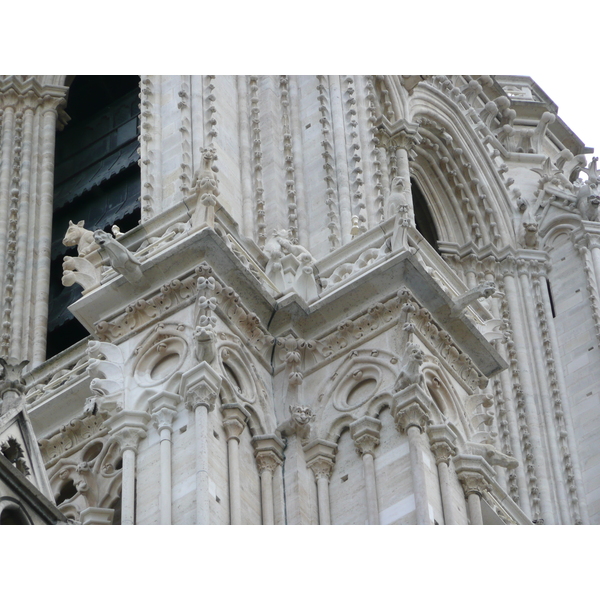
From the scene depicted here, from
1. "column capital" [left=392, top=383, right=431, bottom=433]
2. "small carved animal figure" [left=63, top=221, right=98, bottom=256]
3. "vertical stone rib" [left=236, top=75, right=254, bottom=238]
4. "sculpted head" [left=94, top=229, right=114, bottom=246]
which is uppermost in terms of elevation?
"vertical stone rib" [left=236, top=75, right=254, bottom=238]

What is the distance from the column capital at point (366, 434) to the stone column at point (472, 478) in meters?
0.78

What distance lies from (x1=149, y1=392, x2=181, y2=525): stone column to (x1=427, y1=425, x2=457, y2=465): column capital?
7.69 ft

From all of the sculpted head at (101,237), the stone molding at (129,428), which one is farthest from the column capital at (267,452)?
the sculpted head at (101,237)

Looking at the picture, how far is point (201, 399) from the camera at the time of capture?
19594 mm

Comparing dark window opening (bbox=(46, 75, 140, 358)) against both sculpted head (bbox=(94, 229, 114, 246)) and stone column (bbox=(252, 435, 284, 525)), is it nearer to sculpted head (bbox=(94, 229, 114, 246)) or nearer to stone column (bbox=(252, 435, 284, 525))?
sculpted head (bbox=(94, 229, 114, 246))

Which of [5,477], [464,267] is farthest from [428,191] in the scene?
[5,477]

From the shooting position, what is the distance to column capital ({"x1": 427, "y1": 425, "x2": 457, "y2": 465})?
2027 cm

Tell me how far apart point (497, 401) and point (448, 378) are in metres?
8.37

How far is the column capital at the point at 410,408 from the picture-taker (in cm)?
2020

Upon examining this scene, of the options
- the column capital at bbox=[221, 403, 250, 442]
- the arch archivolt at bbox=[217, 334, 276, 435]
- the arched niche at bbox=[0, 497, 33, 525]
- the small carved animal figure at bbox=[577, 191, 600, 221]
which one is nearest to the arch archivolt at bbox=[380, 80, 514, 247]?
the small carved animal figure at bbox=[577, 191, 600, 221]

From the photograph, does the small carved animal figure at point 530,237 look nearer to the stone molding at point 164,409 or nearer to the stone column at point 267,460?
the stone column at point 267,460

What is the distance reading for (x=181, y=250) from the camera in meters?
20.9

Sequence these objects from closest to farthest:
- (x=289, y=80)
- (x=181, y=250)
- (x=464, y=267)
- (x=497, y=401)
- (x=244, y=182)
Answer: (x=181, y=250) → (x=244, y=182) → (x=289, y=80) → (x=497, y=401) → (x=464, y=267)

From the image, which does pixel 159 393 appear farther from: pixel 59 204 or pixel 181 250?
pixel 59 204
